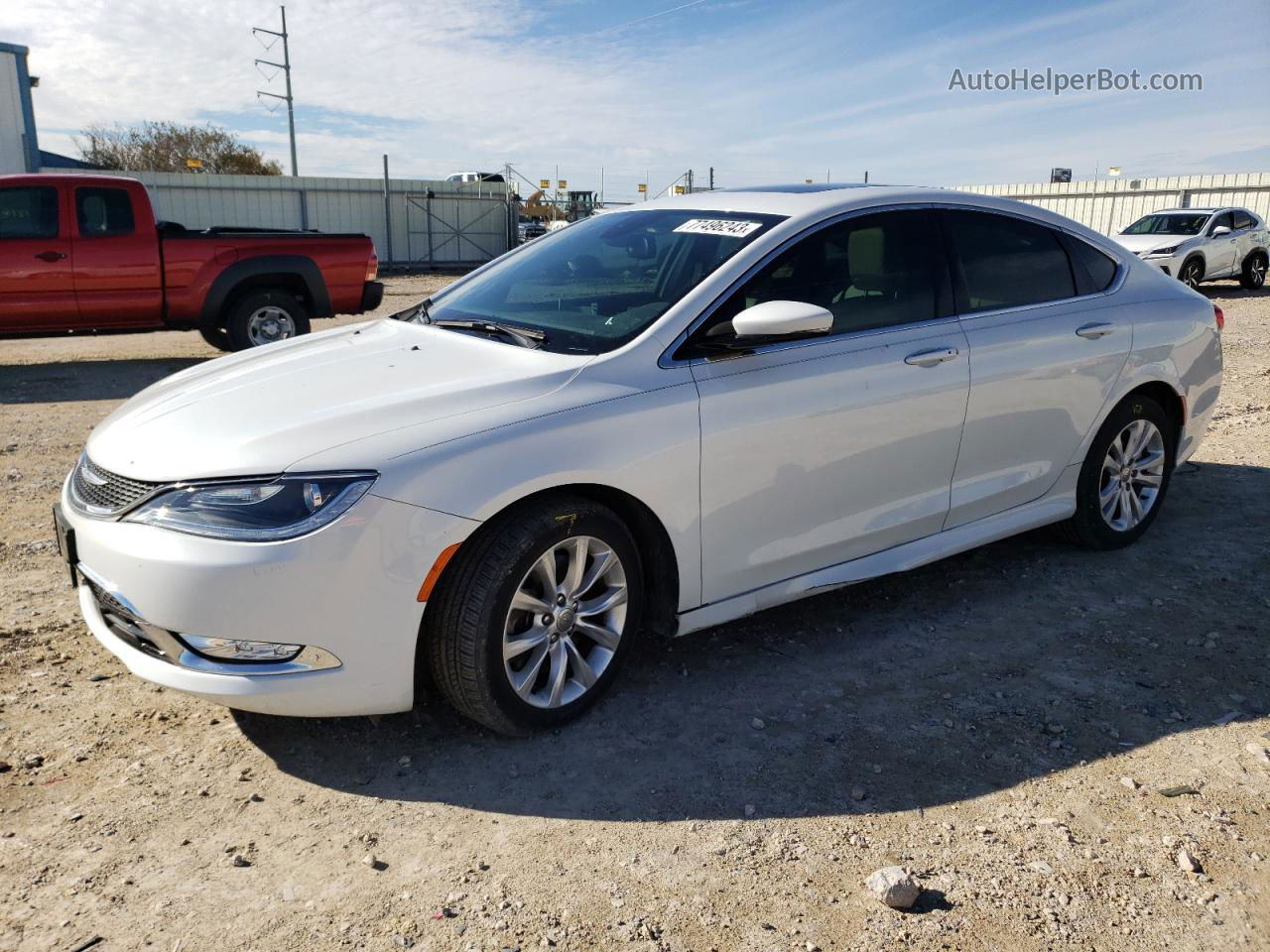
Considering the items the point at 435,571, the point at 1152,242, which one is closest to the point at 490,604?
the point at 435,571

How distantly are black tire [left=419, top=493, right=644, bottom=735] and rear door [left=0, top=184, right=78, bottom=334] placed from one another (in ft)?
28.3

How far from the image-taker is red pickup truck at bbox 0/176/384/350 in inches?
380

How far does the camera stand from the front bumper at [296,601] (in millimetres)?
2693

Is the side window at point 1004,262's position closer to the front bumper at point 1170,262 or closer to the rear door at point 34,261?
the rear door at point 34,261

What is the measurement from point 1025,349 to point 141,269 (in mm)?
8836

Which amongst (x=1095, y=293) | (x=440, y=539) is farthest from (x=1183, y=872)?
(x=1095, y=293)

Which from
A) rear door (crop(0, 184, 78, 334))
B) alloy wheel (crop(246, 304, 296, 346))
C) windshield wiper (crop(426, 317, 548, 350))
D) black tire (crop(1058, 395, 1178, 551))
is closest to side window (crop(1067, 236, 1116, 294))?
black tire (crop(1058, 395, 1178, 551))

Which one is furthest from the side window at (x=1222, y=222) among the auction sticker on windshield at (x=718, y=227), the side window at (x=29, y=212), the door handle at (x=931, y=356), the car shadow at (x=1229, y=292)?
the side window at (x=29, y=212)

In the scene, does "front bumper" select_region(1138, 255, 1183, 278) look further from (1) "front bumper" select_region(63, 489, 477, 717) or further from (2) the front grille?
(2) the front grille

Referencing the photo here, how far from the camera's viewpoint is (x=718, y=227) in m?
3.83

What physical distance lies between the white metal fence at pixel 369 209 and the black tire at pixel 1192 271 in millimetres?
17967

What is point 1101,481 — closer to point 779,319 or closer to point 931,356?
point 931,356

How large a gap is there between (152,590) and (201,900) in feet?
2.72

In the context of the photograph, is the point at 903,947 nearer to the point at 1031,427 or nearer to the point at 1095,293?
the point at 1031,427
